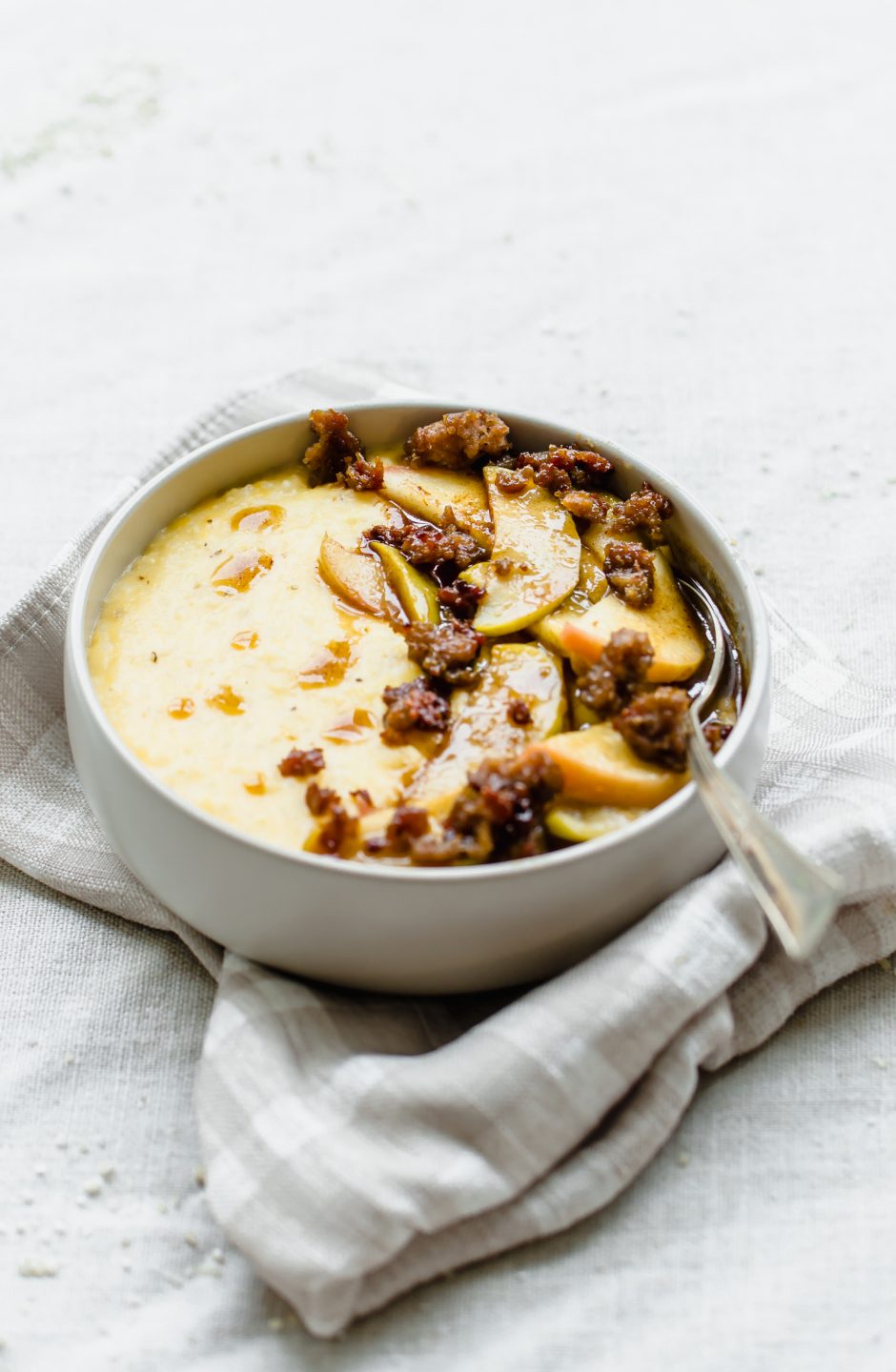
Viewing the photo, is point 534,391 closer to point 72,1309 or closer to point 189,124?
point 189,124

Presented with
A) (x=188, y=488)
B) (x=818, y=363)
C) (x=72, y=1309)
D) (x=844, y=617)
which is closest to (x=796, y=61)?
(x=818, y=363)

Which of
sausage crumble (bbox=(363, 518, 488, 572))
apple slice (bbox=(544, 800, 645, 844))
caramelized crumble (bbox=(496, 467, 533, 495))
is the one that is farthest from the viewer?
caramelized crumble (bbox=(496, 467, 533, 495))

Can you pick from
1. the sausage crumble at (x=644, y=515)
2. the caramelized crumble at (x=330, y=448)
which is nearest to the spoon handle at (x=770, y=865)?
the sausage crumble at (x=644, y=515)

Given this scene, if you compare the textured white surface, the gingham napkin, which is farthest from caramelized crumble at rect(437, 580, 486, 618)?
the textured white surface

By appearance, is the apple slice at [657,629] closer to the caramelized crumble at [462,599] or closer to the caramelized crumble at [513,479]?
the caramelized crumble at [462,599]

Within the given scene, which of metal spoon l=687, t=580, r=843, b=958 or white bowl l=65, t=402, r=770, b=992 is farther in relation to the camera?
white bowl l=65, t=402, r=770, b=992

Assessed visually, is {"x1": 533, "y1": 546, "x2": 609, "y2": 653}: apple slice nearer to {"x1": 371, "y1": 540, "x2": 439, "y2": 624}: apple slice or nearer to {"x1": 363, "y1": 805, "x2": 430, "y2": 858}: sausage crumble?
{"x1": 371, "y1": 540, "x2": 439, "y2": 624}: apple slice
